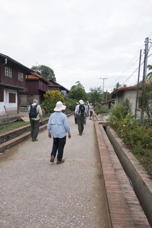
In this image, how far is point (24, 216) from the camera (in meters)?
2.42

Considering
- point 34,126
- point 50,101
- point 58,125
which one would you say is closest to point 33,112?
point 34,126

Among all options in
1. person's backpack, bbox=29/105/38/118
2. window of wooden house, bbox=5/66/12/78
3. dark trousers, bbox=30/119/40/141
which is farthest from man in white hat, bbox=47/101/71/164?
window of wooden house, bbox=5/66/12/78

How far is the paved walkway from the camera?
2359 mm

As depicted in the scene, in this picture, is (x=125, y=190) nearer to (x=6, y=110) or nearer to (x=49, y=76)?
(x=6, y=110)

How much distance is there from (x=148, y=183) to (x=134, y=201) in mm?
486

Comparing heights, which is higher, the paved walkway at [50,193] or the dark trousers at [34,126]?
the dark trousers at [34,126]

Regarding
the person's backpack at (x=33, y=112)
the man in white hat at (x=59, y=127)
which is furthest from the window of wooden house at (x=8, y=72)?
the man in white hat at (x=59, y=127)

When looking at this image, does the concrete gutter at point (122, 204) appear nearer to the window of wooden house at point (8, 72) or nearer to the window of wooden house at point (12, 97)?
the window of wooden house at point (8, 72)

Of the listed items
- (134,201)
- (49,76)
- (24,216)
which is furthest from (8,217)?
(49,76)

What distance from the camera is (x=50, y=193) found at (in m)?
3.06

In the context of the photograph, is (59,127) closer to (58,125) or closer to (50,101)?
(58,125)

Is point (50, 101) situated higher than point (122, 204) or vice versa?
point (50, 101)

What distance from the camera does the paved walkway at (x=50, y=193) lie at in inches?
92.9

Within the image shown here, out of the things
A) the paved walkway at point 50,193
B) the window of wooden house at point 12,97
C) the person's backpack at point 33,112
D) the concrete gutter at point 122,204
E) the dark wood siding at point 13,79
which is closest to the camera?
the concrete gutter at point 122,204
